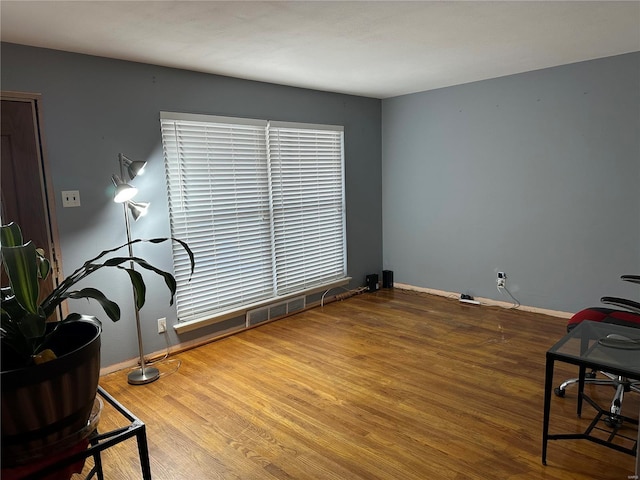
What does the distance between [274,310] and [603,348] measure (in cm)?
304

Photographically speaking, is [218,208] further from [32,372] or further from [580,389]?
[580,389]

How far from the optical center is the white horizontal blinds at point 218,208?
3.60 meters

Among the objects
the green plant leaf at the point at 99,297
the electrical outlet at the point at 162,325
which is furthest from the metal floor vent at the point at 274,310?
the green plant leaf at the point at 99,297

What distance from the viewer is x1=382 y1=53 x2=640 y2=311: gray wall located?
3.81m

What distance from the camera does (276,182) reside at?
4336mm

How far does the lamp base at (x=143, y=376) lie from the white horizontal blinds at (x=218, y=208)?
0.56 meters

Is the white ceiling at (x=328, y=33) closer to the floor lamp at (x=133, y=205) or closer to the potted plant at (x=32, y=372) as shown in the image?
the floor lamp at (x=133, y=205)

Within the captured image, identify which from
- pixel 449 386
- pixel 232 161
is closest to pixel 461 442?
pixel 449 386

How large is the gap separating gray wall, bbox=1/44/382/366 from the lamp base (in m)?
0.24

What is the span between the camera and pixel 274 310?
442 centimetres

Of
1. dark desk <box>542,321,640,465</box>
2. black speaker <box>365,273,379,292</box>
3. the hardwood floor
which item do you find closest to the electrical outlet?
the hardwood floor

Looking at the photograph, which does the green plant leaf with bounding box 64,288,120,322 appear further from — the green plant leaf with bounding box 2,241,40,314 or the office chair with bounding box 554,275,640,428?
the office chair with bounding box 554,275,640,428

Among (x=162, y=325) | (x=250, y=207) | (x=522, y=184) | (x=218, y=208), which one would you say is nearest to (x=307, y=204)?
(x=250, y=207)

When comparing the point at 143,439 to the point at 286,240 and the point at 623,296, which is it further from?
the point at 623,296
